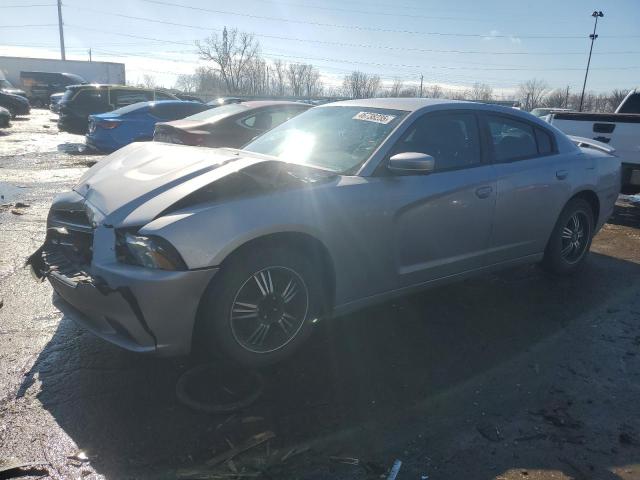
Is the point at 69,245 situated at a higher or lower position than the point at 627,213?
higher

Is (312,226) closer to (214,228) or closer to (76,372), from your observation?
(214,228)

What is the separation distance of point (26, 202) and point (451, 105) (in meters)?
6.36

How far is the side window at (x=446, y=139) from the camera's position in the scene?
3938mm

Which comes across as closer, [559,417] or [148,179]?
[559,417]

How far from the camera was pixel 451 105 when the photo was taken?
14.0ft

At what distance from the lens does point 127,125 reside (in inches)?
442

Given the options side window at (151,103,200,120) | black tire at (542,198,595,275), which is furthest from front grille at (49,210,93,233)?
side window at (151,103,200,120)

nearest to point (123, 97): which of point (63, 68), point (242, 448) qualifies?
point (242, 448)

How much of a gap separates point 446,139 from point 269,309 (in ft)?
6.65

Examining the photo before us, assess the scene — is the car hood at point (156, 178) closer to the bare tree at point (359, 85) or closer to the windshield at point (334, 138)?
the windshield at point (334, 138)

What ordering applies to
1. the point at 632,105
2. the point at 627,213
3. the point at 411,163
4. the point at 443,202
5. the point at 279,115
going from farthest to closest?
the point at 632,105, the point at 627,213, the point at 279,115, the point at 443,202, the point at 411,163

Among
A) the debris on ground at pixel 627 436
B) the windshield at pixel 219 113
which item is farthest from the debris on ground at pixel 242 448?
the windshield at pixel 219 113

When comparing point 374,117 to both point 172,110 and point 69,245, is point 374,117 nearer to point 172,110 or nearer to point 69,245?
point 69,245

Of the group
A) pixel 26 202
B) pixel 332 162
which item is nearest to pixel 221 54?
pixel 26 202
